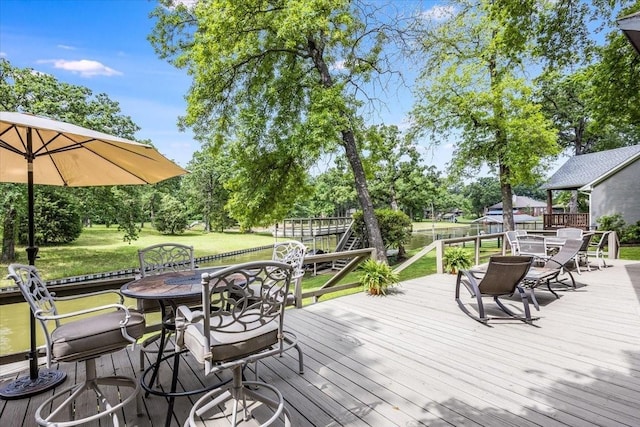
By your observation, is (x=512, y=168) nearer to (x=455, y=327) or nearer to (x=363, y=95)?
(x=363, y=95)

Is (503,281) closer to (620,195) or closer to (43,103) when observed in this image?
(620,195)

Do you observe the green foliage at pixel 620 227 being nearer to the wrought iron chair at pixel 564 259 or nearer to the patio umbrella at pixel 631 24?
the wrought iron chair at pixel 564 259

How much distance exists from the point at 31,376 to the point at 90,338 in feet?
4.37

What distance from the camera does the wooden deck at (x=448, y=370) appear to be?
2229 millimetres

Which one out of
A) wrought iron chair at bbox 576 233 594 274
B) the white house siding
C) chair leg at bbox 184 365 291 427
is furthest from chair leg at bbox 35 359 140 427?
the white house siding

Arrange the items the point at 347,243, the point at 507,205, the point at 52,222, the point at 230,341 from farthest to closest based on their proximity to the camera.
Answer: the point at 52,222, the point at 347,243, the point at 507,205, the point at 230,341

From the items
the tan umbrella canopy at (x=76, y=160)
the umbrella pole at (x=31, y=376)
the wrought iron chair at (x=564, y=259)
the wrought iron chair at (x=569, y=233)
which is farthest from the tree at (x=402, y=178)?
the umbrella pole at (x=31, y=376)

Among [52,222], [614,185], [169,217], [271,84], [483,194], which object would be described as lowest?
[52,222]

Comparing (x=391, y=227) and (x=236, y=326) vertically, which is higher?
(x=391, y=227)

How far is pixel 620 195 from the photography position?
49.1ft

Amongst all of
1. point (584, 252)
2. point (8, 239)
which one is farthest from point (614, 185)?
point (8, 239)

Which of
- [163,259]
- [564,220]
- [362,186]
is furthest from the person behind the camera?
[564,220]

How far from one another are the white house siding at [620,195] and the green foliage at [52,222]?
2545 cm

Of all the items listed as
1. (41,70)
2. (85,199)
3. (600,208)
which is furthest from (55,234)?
(600,208)
